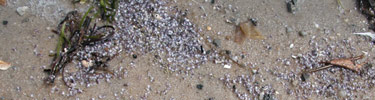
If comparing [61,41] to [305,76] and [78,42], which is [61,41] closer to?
[78,42]

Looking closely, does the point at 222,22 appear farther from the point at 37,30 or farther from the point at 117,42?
the point at 37,30

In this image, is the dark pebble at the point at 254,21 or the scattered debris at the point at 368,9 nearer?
the dark pebble at the point at 254,21

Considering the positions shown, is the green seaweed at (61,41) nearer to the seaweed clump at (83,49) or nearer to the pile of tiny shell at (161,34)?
the seaweed clump at (83,49)

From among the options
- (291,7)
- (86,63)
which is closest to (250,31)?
(291,7)

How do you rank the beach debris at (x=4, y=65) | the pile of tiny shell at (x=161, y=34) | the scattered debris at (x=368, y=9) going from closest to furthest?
1. the beach debris at (x=4, y=65)
2. the pile of tiny shell at (x=161, y=34)
3. the scattered debris at (x=368, y=9)

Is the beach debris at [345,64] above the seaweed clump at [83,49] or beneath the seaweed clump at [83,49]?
beneath

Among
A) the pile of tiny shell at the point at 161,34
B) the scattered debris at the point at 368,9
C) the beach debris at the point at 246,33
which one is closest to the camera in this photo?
the pile of tiny shell at the point at 161,34

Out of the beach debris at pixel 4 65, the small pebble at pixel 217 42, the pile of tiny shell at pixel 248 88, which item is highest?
the beach debris at pixel 4 65

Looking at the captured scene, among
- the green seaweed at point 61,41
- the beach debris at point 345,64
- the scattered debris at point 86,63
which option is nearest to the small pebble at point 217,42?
the beach debris at point 345,64

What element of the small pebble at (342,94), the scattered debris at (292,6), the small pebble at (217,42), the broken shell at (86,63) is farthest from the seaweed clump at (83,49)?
the small pebble at (342,94)

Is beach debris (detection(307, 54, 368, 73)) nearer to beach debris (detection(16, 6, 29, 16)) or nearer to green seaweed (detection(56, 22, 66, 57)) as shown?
green seaweed (detection(56, 22, 66, 57))
